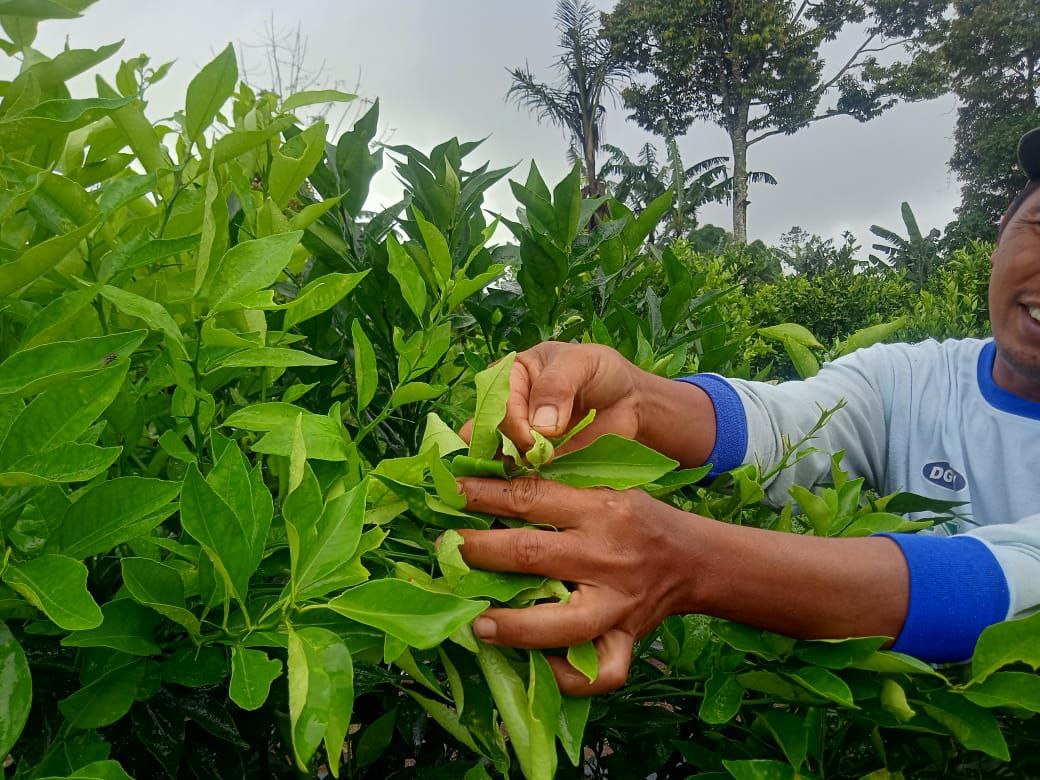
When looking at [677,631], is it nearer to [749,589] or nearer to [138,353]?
[749,589]

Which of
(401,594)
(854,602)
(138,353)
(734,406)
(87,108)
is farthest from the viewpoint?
(734,406)

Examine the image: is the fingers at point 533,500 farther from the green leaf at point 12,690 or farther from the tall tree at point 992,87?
the tall tree at point 992,87

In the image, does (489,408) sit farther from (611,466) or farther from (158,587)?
(158,587)

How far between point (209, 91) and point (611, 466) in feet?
1.58

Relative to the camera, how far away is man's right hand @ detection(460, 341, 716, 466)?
78 centimetres

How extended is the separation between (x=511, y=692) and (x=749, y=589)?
29 cm

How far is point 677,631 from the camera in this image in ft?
2.87

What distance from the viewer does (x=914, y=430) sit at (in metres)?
1.68

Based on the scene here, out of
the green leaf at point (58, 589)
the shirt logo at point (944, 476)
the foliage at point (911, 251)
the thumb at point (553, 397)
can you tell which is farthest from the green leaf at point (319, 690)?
the foliage at point (911, 251)

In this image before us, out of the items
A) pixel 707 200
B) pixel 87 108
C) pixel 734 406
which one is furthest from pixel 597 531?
pixel 707 200

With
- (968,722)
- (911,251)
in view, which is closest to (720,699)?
(968,722)

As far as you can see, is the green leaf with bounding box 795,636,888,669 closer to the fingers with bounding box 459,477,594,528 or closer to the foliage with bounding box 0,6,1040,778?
the foliage with bounding box 0,6,1040,778

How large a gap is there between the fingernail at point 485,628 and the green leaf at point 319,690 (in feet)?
0.57

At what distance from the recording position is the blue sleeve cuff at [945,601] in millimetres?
853
